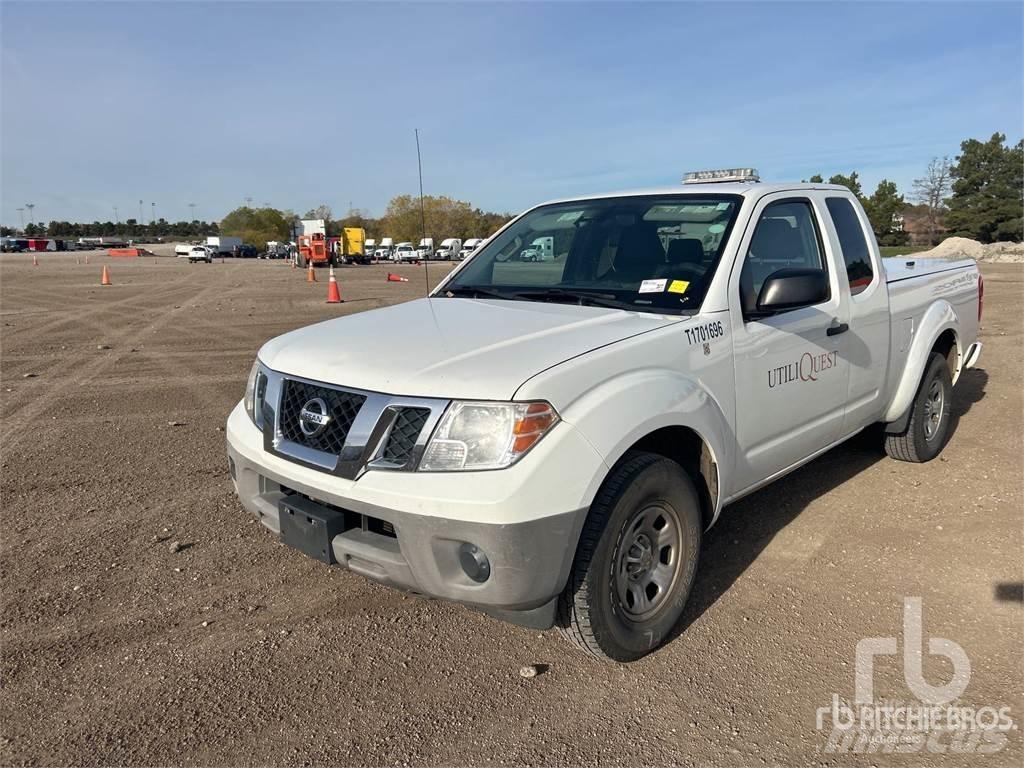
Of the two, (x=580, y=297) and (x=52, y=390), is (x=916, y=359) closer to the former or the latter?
(x=580, y=297)

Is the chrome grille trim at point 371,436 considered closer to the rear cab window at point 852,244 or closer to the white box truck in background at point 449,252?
the rear cab window at point 852,244

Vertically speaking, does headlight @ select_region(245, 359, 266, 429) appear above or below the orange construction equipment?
below

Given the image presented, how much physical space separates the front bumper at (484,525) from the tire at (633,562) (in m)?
0.12

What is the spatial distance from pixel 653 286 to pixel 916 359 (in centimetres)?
248

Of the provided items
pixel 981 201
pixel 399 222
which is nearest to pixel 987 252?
pixel 981 201

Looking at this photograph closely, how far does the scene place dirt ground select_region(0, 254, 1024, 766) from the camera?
8.42 feet

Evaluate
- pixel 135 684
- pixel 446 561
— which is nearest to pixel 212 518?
pixel 135 684

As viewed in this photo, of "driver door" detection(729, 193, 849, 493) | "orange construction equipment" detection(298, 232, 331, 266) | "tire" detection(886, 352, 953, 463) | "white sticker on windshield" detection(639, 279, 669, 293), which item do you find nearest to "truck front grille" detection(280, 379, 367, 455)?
"white sticker on windshield" detection(639, 279, 669, 293)

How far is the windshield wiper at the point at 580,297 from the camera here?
349cm

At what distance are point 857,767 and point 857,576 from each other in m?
1.41

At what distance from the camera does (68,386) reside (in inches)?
310

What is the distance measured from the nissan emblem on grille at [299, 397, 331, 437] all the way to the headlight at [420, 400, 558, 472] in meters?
0.49

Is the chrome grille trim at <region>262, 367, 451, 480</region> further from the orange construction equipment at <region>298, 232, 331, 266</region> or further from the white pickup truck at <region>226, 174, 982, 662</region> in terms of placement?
the orange construction equipment at <region>298, 232, 331, 266</region>

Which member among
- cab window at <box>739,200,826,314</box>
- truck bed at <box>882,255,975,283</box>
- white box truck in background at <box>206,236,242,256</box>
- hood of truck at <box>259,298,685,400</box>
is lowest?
hood of truck at <box>259,298,685,400</box>
